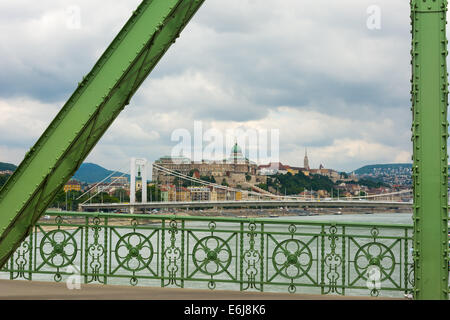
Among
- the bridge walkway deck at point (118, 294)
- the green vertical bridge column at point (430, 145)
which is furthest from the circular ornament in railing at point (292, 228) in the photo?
the green vertical bridge column at point (430, 145)

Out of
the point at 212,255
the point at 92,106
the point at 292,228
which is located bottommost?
the point at 212,255

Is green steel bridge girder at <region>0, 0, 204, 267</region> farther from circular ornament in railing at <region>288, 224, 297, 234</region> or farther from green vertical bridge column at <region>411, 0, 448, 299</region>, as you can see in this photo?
circular ornament in railing at <region>288, 224, 297, 234</region>

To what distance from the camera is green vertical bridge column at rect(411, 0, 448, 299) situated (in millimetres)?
2568

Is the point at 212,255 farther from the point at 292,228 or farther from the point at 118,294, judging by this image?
the point at 118,294

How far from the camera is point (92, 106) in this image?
7.82 feet

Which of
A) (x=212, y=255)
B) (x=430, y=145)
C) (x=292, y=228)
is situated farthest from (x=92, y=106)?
(x=292, y=228)

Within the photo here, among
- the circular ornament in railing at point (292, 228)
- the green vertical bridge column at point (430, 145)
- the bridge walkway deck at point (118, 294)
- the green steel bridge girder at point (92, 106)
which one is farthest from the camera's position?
the circular ornament in railing at point (292, 228)

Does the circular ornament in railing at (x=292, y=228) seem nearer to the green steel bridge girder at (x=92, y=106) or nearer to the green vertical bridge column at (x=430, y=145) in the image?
the green vertical bridge column at (x=430, y=145)

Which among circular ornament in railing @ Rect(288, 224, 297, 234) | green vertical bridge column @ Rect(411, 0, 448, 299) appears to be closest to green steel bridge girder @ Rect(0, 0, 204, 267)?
green vertical bridge column @ Rect(411, 0, 448, 299)

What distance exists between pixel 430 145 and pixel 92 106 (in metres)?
1.82

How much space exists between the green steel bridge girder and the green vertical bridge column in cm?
126

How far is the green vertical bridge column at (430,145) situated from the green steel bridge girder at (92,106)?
126 centimetres

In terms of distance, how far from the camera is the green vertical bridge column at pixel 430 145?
2568 millimetres

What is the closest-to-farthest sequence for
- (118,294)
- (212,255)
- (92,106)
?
1. (92,106)
2. (118,294)
3. (212,255)
